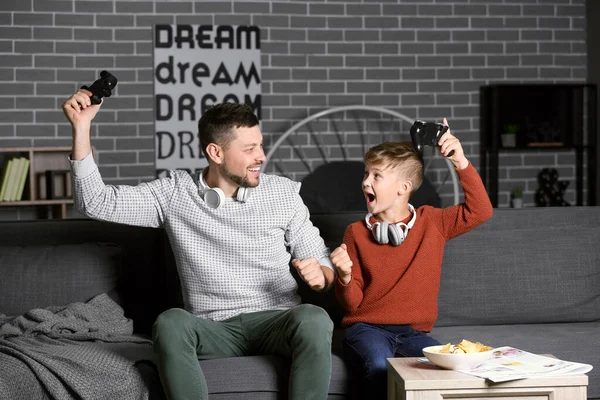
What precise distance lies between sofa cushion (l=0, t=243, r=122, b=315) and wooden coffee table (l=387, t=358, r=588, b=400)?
3.72 feet

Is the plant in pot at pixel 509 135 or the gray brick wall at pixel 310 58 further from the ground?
the gray brick wall at pixel 310 58

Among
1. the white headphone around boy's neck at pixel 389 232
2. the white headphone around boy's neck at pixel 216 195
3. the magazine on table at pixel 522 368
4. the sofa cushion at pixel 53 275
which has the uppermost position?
the white headphone around boy's neck at pixel 216 195

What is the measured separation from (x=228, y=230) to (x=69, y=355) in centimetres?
57

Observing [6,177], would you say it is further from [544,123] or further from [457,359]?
[457,359]

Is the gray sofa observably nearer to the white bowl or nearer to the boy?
the boy

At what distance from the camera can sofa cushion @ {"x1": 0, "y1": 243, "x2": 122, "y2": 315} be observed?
2662 mm

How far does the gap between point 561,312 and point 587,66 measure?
329 cm

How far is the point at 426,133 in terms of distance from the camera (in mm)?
2477

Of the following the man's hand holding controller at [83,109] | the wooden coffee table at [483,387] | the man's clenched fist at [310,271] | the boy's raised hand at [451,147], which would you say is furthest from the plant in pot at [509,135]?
the wooden coffee table at [483,387]

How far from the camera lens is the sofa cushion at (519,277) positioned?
2.84m

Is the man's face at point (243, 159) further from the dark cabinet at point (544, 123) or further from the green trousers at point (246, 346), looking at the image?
the dark cabinet at point (544, 123)

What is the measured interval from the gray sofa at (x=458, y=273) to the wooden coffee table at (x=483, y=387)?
62cm

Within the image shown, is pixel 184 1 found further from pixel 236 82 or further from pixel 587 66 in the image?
pixel 587 66

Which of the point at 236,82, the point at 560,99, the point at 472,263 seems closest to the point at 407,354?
the point at 472,263
